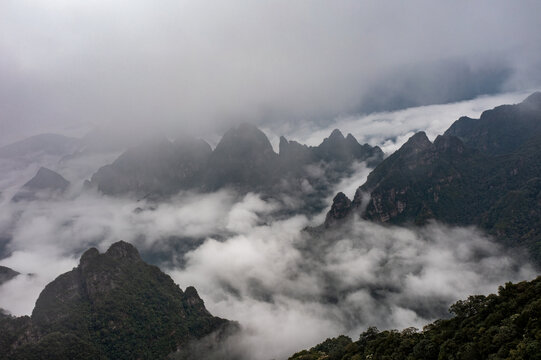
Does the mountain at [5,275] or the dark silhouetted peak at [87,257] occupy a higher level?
the mountain at [5,275]

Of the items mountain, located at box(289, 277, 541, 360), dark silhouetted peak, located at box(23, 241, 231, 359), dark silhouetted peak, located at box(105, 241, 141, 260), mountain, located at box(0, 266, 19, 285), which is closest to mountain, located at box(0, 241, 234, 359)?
dark silhouetted peak, located at box(23, 241, 231, 359)

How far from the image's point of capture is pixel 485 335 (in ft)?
123

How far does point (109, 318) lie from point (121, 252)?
126 ft

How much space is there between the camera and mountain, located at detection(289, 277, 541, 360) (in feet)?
106

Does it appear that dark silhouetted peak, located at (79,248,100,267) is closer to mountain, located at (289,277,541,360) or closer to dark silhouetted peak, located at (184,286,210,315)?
dark silhouetted peak, located at (184,286,210,315)

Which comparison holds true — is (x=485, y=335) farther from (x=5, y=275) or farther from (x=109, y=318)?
(x=5, y=275)

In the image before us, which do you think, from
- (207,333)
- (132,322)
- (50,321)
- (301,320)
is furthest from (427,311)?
(50,321)

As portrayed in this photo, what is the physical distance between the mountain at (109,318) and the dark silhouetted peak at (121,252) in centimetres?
44

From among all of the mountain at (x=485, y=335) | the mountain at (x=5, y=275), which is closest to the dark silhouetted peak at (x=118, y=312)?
the mountain at (x=5, y=275)

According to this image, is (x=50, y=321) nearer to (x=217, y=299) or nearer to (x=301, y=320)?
(x=217, y=299)

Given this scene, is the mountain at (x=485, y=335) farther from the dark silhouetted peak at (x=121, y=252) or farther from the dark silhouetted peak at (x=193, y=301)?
the dark silhouetted peak at (x=121, y=252)

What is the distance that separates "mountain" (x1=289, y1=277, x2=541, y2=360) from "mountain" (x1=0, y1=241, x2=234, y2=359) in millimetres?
83212

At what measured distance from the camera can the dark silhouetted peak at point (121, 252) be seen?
486ft

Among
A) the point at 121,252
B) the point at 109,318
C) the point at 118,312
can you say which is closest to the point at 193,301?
the point at 118,312
